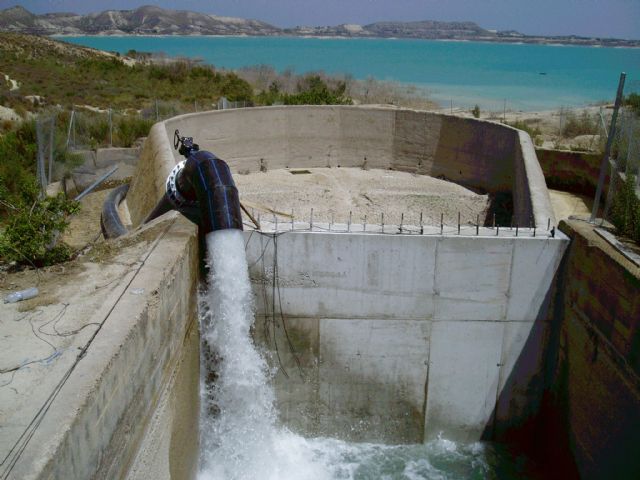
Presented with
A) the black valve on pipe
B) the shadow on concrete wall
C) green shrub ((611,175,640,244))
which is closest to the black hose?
the black valve on pipe

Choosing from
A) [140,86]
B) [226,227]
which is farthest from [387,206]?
[140,86]

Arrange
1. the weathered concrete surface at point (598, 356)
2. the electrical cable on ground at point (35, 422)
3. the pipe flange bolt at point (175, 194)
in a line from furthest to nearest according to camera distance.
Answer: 1. the pipe flange bolt at point (175, 194)
2. the weathered concrete surface at point (598, 356)
3. the electrical cable on ground at point (35, 422)

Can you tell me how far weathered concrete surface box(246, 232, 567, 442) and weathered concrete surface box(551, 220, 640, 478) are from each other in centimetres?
35

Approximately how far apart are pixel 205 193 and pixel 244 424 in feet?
10.3

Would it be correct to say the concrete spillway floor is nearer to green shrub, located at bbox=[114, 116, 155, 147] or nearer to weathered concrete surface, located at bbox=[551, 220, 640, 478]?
green shrub, located at bbox=[114, 116, 155, 147]

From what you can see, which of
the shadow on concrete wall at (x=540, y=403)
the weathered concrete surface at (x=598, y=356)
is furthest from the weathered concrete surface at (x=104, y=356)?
the weathered concrete surface at (x=598, y=356)

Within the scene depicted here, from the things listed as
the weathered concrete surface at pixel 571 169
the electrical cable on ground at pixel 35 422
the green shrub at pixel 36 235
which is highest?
the green shrub at pixel 36 235

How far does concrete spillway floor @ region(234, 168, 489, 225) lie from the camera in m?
14.0

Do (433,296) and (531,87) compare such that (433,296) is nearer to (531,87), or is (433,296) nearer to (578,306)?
(578,306)

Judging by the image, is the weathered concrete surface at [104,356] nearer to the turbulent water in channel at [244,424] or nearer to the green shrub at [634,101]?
the turbulent water in channel at [244,424]

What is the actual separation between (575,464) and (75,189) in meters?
13.6

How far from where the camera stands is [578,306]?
7906 millimetres

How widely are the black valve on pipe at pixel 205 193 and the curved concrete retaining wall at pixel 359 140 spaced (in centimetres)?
645

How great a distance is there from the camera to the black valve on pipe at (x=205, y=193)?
25.3 feet
